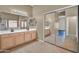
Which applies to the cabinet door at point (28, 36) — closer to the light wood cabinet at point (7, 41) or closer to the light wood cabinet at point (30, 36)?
the light wood cabinet at point (30, 36)

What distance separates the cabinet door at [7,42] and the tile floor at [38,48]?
21cm

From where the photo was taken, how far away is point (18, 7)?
3.28 metres

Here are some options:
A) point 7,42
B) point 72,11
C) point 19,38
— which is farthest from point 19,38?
point 72,11

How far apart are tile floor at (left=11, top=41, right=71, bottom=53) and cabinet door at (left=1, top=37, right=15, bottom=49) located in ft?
0.70

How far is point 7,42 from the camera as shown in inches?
136

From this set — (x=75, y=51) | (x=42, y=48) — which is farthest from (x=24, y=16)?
(x=75, y=51)

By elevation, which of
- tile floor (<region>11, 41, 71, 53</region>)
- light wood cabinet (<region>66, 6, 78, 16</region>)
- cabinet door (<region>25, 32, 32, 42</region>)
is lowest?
tile floor (<region>11, 41, 71, 53</region>)

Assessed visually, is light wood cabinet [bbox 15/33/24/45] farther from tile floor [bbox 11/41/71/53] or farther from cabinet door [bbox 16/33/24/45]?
tile floor [bbox 11/41/71/53]

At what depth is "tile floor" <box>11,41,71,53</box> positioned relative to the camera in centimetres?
337

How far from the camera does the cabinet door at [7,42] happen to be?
335cm

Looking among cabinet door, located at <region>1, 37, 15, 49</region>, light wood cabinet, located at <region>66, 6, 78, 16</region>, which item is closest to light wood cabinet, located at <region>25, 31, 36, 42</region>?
cabinet door, located at <region>1, 37, 15, 49</region>

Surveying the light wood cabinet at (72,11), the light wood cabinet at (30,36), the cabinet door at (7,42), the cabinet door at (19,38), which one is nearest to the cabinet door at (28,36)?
the light wood cabinet at (30,36)

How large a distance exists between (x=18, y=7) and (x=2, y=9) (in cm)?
43
